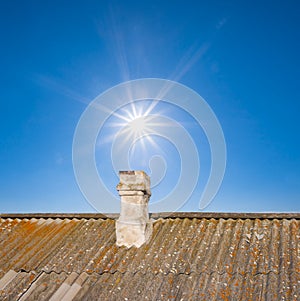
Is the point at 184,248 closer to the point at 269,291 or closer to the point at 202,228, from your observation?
the point at 202,228

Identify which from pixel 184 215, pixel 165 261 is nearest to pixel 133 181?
pixel 184 215

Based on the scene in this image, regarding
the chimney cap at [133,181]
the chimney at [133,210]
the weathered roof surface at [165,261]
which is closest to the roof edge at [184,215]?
the weathered roof surface at [165,261]

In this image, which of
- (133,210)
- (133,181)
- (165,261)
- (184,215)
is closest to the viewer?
(165,261)

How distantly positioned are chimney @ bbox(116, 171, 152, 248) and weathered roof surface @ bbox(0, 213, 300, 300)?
0.20m

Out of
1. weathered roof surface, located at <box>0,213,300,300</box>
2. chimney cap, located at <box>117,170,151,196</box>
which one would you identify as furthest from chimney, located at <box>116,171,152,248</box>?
weathered roof surface, located at <box>0,213,300,300</box>

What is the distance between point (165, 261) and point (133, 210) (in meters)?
1.26

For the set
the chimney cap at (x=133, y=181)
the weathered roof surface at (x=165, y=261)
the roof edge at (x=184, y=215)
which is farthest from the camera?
the roof edge at (x=184, y=215)

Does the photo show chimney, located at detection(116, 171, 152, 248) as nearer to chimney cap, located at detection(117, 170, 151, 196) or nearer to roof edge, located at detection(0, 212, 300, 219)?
chimney cap, located at detection(117, 170, 151, 196)

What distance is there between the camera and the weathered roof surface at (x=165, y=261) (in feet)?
14.2

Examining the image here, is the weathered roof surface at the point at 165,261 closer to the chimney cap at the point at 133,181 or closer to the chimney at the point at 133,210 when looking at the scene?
the chimney at the point at 133,210

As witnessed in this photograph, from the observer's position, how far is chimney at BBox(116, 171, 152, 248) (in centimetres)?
588

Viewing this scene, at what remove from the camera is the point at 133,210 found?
19.8 ft

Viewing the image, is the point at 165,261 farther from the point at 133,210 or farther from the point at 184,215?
the point at 184,215

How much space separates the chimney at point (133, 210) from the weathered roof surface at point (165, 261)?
0.20 metres
